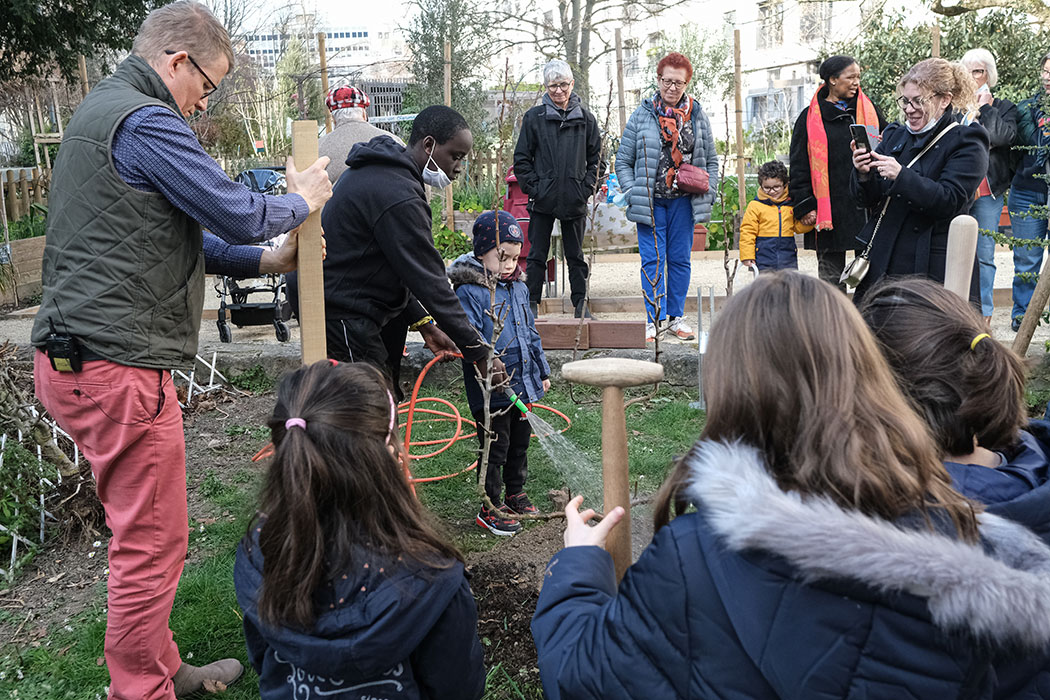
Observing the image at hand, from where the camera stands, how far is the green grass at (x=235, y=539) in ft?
9.95

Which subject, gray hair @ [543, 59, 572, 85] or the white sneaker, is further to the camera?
gray hair @ [543, 59, 572, 85]

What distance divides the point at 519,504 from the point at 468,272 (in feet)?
3.47

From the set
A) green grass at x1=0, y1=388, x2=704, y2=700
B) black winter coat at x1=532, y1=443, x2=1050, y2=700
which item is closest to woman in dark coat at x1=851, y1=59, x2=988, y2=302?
green grass at x1=0, y1=388, x2=704, y2=700

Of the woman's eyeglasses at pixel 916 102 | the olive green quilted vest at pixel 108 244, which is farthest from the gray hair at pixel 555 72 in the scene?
the olive green quilted vest at pixel 108 244

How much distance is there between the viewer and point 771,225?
647cm

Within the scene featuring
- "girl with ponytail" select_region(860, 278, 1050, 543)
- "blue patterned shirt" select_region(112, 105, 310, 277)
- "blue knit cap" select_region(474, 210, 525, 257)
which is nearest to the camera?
"girl with ponytail" select_region(860, 278, 1050, 543)

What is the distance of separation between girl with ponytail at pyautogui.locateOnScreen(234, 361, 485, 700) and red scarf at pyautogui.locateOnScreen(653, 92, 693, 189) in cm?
496

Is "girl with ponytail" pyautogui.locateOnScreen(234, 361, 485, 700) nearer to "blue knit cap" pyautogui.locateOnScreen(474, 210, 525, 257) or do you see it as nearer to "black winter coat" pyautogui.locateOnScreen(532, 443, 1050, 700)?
"black winter coat" pyautogui.locateOnScreen(532, 443, 1050, 700)

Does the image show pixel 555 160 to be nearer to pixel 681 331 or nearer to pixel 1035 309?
pixel 681 331

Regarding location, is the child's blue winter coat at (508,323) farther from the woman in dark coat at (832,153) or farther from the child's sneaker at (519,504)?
the woman in dark coat at (832,153)

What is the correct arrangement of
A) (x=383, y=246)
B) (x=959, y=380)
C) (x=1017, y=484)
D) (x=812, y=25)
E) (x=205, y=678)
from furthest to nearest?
(x=812, y=25)
(x=383, y=246)
(x=205, y=678)
(x=959, y=380)
(x=1017, y=484)

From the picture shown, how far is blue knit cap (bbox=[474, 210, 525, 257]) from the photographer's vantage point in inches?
154

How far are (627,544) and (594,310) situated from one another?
20.8 feet

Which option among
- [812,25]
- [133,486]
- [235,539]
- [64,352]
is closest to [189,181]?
[64,352]
